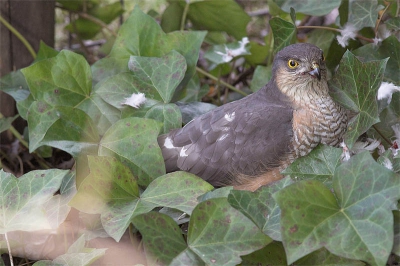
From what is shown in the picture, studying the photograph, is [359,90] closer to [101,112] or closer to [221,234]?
[221,234]

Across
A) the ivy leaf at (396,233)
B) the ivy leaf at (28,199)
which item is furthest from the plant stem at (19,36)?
the ivy leaf at (396,233)

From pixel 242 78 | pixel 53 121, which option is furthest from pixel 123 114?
pixel 242 78

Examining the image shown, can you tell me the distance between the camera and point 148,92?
108 inches

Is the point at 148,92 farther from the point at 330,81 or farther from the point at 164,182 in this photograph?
the point at 330,81

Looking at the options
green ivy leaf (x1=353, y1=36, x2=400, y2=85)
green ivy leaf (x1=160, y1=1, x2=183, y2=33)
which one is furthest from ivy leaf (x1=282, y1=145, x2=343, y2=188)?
green ivy leaf (x1=160, y1=1, x2=183, y2=33)

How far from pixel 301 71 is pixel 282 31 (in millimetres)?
392

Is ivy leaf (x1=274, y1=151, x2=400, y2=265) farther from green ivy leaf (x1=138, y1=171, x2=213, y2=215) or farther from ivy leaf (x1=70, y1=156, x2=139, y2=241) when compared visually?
ivy leaf (x1=70, y1=156, x2=139, y2=241)

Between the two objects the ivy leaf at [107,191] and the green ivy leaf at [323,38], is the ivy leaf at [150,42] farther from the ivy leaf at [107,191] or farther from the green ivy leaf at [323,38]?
the ivy leaf at [107,191]

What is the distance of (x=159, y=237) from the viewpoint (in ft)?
6.12

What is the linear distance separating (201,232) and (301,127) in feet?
2.51

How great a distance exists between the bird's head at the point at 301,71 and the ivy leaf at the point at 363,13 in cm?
47

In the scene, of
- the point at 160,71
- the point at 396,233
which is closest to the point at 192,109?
the point at 160,71

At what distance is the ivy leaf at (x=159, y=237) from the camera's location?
1855 mm

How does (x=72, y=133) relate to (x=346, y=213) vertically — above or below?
below
